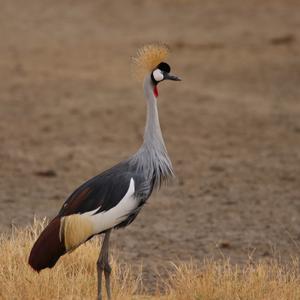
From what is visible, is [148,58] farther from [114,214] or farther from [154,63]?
[114,214]

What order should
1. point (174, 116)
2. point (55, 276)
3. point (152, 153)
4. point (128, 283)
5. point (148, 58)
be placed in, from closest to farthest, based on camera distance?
point (55, 276) → point (152, 153) → point (148, 58) → point (128, 283) → point (174, 116)

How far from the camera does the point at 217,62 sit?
1772cm

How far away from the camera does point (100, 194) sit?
6.59 metres

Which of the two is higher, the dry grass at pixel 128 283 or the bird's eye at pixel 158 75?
the bird's eye at pixel 158 75

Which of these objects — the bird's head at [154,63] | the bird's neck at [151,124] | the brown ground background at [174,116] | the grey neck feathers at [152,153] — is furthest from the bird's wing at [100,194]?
the brown ground background at [174,116]

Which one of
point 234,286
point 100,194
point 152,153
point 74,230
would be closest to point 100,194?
point 100,194

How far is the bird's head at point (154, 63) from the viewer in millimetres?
6918

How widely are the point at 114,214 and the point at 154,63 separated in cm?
107

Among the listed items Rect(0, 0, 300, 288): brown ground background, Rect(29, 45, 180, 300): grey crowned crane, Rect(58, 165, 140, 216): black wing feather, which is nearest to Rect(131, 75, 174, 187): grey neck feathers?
Rect(29, 45, 180, 300): grey crowned crane

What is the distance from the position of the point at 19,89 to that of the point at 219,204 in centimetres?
Result: 606

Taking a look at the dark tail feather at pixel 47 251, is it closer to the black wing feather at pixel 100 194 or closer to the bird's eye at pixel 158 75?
the black wing feather at pixel 100 194

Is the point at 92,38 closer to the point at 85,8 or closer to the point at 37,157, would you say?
the point at 85,8

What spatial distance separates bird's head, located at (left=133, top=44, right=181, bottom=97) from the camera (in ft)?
22.7

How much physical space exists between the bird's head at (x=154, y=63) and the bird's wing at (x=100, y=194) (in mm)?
658
